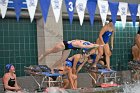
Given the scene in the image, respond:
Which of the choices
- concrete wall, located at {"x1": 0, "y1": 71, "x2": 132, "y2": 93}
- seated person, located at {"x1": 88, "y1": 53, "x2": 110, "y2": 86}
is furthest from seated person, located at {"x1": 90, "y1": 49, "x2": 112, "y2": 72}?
concrete wall, located at {"x1": 0, "y1": 71, "x2": 132, "y2": 93}

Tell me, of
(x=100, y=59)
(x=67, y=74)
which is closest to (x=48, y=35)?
(x=100, y=59)

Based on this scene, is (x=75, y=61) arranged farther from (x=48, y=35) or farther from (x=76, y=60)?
(x=48, y=35)

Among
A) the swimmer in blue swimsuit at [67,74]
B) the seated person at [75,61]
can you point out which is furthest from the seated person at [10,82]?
the seated person at [75,61]

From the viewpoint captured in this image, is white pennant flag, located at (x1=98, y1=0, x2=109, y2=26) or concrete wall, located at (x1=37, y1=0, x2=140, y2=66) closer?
white pennant flag, located at (x1=98, y1=0, x2=109, y2=26)

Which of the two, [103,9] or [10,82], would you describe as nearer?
[10,82]

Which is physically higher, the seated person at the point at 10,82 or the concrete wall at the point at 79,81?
the seated person at the point at 10,82

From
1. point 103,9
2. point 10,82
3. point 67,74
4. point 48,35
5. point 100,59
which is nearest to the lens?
point 10,82

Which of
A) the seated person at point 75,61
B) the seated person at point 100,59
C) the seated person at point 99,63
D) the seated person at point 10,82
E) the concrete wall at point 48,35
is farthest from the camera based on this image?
the concrete wall at point 48,35

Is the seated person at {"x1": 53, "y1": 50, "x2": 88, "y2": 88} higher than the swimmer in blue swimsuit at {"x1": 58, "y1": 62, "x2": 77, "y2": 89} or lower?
higher

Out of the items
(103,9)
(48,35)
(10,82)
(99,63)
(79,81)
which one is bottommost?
(79,81)

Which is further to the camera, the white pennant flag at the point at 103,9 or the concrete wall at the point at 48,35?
the concrete wall at the point at 48,35

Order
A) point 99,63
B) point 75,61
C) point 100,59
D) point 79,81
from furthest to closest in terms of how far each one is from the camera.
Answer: point 79,81 → point 100,59 → point 99,63 → point 75,61

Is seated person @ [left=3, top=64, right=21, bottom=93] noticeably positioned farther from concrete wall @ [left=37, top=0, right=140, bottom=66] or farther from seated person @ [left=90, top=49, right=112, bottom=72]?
concrete wall @ [left=37, top=0, right=140, bottom=66]

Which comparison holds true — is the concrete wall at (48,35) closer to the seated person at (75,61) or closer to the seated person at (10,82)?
the seated person at (75,61)
